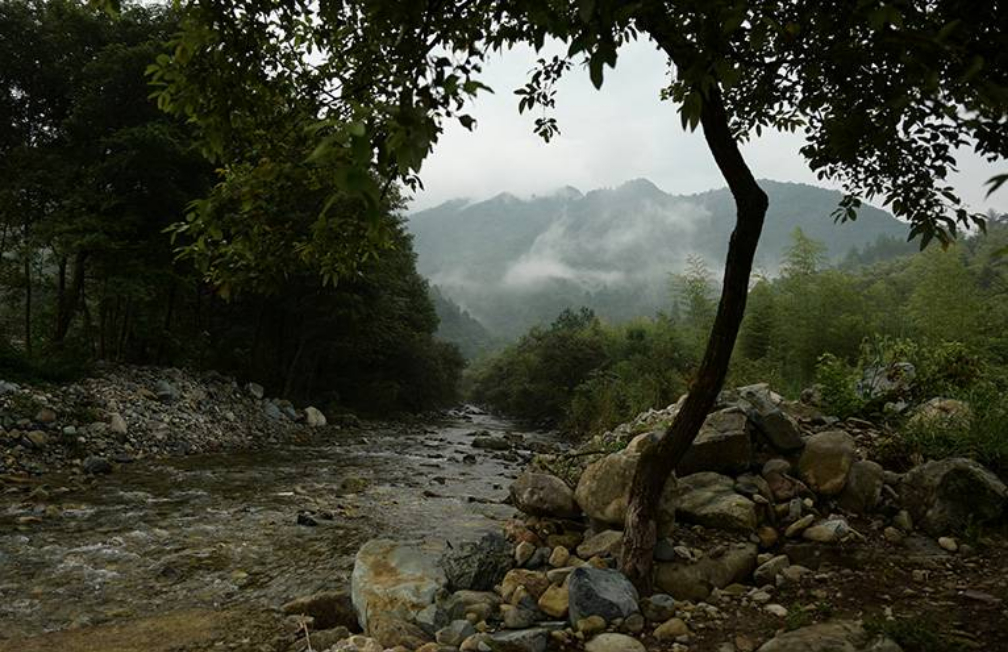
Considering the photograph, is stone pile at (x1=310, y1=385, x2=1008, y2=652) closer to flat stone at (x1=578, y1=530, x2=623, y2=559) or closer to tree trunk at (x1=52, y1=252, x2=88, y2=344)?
flat stone at (x1=578, y1=530, x2=623, y2=559)

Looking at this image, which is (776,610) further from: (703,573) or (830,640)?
(830,640)

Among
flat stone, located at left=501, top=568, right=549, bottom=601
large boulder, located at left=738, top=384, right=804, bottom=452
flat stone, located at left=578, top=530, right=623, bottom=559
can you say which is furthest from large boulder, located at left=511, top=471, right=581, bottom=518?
large boulder, located at left=738, top=384, right=804, bottom=452

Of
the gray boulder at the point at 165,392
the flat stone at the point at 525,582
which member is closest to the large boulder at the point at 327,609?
the flat stone at the point at 525,582

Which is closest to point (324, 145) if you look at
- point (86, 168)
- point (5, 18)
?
point (86, 168)

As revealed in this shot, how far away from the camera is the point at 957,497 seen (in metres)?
4.68

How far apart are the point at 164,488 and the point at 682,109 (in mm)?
10142

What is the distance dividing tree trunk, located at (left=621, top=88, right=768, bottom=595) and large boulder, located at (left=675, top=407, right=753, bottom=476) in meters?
1.34

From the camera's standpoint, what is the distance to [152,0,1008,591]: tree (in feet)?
6.32

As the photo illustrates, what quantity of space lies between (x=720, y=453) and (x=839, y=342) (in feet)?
39.5

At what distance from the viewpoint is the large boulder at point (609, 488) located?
508 cm

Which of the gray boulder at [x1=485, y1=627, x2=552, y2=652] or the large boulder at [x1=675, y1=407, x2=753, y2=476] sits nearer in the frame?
the gray boulder at [x1=485, y1=627, x2=552, y2=652]

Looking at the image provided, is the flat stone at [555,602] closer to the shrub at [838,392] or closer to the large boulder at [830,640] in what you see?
the large boulder at [830,640]

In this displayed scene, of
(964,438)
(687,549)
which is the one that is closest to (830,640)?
(687,549)

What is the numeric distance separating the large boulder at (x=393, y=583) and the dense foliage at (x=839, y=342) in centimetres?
412
